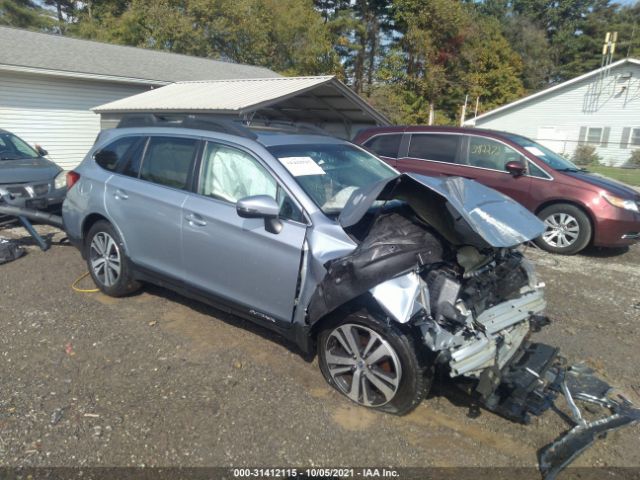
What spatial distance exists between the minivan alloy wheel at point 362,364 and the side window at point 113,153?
2914 millimetres

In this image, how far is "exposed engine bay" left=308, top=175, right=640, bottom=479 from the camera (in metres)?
2.82

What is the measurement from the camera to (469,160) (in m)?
7.70

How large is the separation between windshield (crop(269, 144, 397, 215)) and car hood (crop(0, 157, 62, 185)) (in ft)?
18.3

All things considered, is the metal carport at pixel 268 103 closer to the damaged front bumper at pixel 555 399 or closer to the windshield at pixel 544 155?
the windshield at pixel 544 155

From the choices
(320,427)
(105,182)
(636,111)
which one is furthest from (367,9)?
(320,427)

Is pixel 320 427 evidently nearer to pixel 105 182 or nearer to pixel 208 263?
pixel 208 263

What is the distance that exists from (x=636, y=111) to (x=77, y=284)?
2968cm

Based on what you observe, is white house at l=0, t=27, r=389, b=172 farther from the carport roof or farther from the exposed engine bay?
the exposed engine bay

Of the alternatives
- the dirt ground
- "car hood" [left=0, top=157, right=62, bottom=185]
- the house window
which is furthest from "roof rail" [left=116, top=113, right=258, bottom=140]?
the house window

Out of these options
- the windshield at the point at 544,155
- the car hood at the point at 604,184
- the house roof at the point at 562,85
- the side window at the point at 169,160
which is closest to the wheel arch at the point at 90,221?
the side window at the point at 169,160

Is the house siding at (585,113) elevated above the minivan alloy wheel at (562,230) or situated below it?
above

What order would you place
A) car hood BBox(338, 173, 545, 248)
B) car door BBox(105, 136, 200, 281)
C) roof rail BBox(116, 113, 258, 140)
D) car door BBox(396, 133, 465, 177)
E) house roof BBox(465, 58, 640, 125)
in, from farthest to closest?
house roof BBox(465, 58, 640, 125) < car door BBox(396, 133, 465, 177) < car door BBox(105, 136, 200, 281) < roof rail BBox(116, 113, 258, 140) < car hood BBox(338, 173, 545, 248)

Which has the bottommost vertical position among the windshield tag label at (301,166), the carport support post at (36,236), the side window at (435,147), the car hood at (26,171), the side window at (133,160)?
the carport support post at (36,236)

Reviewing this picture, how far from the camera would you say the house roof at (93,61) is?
542 inches
